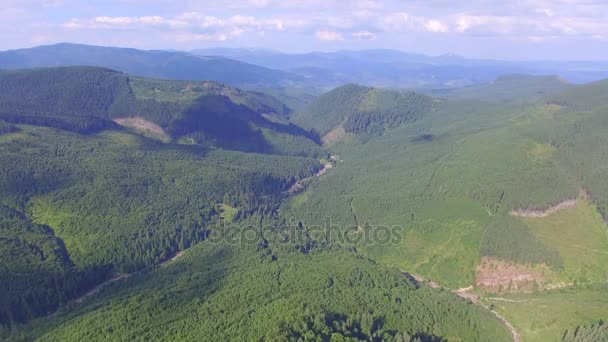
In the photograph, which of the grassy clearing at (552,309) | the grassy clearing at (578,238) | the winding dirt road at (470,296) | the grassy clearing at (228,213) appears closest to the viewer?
the grassy clearing at (552,309)

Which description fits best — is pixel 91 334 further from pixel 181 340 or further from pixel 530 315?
pixel 530 315

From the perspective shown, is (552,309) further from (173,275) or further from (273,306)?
(173,275)

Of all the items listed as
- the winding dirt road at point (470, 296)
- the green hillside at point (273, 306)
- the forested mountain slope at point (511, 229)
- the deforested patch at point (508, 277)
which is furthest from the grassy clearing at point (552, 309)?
the green hillside at point (273, 306)

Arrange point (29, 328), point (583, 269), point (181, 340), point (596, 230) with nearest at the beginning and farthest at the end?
1. point (181, 340)
2. point (29, 328)
3. point (583, 269)
4. point (596, 230)

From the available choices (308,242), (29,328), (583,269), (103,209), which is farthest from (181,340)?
(583,269)

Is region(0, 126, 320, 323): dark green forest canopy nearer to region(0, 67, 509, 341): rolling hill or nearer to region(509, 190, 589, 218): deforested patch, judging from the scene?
region(0, 67, 509, 341): rolling hill

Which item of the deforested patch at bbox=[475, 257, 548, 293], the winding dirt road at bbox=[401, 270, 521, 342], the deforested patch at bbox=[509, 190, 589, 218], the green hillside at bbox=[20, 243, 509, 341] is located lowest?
the winding dirt road at bbox=[401, 270, 521, 342]

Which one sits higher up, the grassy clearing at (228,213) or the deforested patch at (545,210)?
the deforested patch at (545,210)

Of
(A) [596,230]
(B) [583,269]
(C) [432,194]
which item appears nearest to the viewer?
(B) [583,269]

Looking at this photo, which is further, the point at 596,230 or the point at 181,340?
the point at 596,230

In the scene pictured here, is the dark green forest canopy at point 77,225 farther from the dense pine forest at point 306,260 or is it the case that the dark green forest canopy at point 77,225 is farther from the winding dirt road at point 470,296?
the winding dirt road at point 470,296

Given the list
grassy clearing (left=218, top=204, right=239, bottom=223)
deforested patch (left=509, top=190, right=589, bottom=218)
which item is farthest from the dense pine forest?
grassy clearing (left=218, top=204, right=239, bottom=223)
